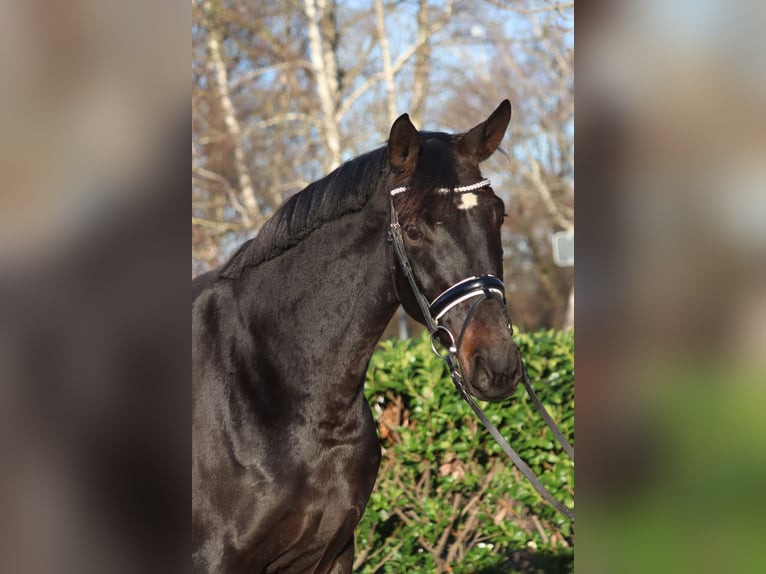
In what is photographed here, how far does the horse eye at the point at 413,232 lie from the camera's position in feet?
8.80

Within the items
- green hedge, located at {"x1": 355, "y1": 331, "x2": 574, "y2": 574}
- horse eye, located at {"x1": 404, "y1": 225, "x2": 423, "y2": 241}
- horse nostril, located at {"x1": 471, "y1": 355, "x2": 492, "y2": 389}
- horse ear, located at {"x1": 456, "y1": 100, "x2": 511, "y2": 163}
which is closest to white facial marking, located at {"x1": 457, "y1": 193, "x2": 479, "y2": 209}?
horse eye, located at {"x1": 404, "y1": 225, "x2": 423, "y2": 241}

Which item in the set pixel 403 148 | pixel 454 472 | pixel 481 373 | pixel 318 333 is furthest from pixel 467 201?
pixel 454 472

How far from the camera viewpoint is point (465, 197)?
8.70 feet

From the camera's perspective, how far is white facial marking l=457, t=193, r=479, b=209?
2.64 m

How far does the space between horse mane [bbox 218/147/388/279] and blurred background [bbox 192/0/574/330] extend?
34.2ft

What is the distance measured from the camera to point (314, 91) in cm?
1593

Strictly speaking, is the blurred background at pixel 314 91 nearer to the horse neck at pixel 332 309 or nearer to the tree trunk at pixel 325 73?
the tree trunk at pixel 325 73

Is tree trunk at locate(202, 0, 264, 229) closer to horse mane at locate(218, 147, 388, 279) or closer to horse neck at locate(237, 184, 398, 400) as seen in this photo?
horse mane at locate(218, 147, 388, 279)

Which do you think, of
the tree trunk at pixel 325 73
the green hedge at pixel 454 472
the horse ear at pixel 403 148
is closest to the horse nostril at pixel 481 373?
the horse ear at pixel 403 148

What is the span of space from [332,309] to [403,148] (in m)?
0.60

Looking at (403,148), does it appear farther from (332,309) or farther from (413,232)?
(332,309)
